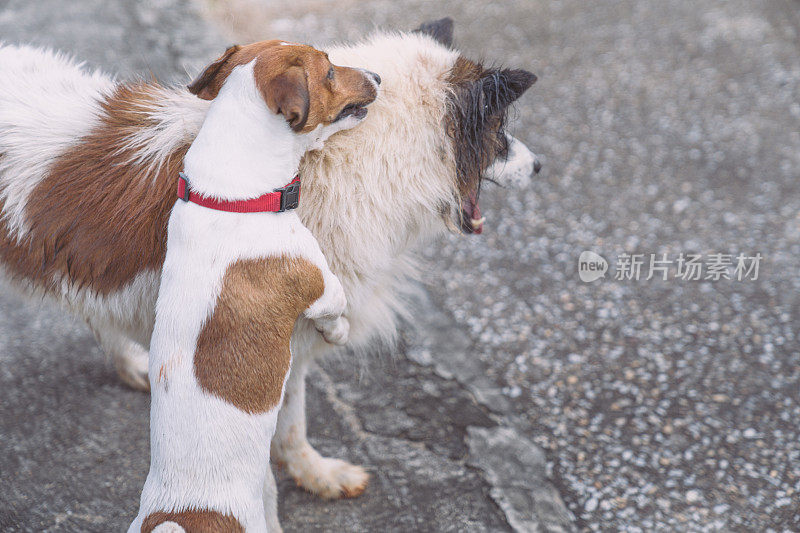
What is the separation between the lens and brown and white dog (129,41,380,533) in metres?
1.58

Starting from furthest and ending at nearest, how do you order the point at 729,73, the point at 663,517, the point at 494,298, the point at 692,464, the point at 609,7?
the point at 609,7 → the point at 729,73 → the point at 494,298 → the point at 692,464 → the point at 663,517

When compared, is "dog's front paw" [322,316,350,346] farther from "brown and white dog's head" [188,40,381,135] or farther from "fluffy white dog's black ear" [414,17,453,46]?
"fluffy white dog's black ear" [414,17,453,46]

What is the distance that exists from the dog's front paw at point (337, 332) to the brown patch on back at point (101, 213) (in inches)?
19.1

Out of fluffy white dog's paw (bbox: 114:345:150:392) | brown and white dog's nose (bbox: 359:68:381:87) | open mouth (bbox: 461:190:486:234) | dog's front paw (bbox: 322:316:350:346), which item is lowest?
fluffy white dog's paw (bbox: 114:345:150:392)

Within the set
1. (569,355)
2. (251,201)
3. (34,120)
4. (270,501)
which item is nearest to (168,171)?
(251,201)

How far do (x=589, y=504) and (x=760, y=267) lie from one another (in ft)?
5.80

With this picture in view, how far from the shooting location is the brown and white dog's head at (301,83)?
5.08 ft

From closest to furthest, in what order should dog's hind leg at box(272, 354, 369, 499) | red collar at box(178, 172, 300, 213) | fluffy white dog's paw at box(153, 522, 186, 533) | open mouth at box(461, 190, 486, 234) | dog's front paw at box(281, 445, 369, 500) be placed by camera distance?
fluffy white dog's paw at box(153, 522, 186, 533) < red collar at box(178, 172, 300, 213) < open mouth at box(461, 190, 486, 234) < dog's hind leg at box(272, 354, 369, 499) < dog's front paw at box(281, 445, 369, 500)

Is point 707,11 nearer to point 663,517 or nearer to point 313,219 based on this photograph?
point 663,517

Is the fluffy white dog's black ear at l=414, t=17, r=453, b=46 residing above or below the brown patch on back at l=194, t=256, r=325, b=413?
above

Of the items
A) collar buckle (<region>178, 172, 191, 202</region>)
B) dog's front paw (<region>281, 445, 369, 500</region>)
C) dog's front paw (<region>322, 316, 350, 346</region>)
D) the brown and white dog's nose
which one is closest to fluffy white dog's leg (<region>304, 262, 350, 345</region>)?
dog's front paw (<region>322, 316, 350, 346</region>)

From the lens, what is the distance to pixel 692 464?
2721 millimetres

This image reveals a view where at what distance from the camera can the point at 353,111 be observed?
177cm

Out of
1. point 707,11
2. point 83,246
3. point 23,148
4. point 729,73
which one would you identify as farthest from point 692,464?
point 707,11
